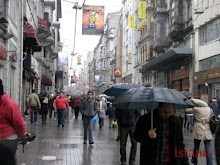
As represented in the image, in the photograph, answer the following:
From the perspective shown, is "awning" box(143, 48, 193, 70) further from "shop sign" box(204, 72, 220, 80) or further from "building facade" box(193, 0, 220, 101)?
"shop sign" box(204, 72, 220, 80)

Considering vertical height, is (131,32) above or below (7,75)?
above

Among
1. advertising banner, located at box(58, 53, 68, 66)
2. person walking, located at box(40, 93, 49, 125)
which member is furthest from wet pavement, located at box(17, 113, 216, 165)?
advertising banner, located at box(58, 53, 68, 66)

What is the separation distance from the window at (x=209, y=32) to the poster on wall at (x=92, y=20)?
23.4 feet

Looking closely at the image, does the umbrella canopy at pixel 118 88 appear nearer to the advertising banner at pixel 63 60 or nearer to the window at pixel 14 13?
the window at pixel 14 13

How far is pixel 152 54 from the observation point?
43594 millimetres

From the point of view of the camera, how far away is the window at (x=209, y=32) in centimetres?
2310

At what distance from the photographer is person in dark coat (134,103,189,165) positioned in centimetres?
455

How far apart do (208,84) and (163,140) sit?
20.7 meters

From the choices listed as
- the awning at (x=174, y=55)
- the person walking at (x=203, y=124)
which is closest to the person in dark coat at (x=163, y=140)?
the person walking at (x=203, y=124)

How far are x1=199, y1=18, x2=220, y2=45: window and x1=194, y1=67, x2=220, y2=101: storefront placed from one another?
2078mm

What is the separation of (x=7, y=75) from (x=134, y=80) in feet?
125

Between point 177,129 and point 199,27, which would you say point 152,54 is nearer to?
point 199,27

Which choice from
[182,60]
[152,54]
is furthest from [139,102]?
[152,54]

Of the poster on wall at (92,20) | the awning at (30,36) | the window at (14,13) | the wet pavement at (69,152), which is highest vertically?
the poster on wall at (92,20)
